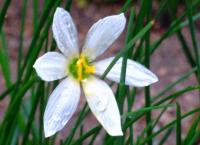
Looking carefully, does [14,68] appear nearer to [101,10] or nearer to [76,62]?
[101,10]

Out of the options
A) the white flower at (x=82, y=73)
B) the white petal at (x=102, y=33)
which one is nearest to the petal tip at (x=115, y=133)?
the white flower at (x=82, y=73)

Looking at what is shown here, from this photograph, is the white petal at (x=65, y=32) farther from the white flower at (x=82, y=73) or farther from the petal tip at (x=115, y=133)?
the petal tip at (x=115, y=133)

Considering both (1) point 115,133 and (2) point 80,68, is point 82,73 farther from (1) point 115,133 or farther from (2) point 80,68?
(1) point 115,133

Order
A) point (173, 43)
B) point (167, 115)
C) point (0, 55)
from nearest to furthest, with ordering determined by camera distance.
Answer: point (0, 55) → point (167, 115) → point (173, 43)

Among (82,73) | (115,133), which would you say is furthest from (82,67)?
(115,133)

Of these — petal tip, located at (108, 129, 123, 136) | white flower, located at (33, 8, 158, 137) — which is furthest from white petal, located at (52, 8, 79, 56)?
petal tip, located at (108, 129, 123, 136)

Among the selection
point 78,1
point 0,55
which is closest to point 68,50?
point 0,55
